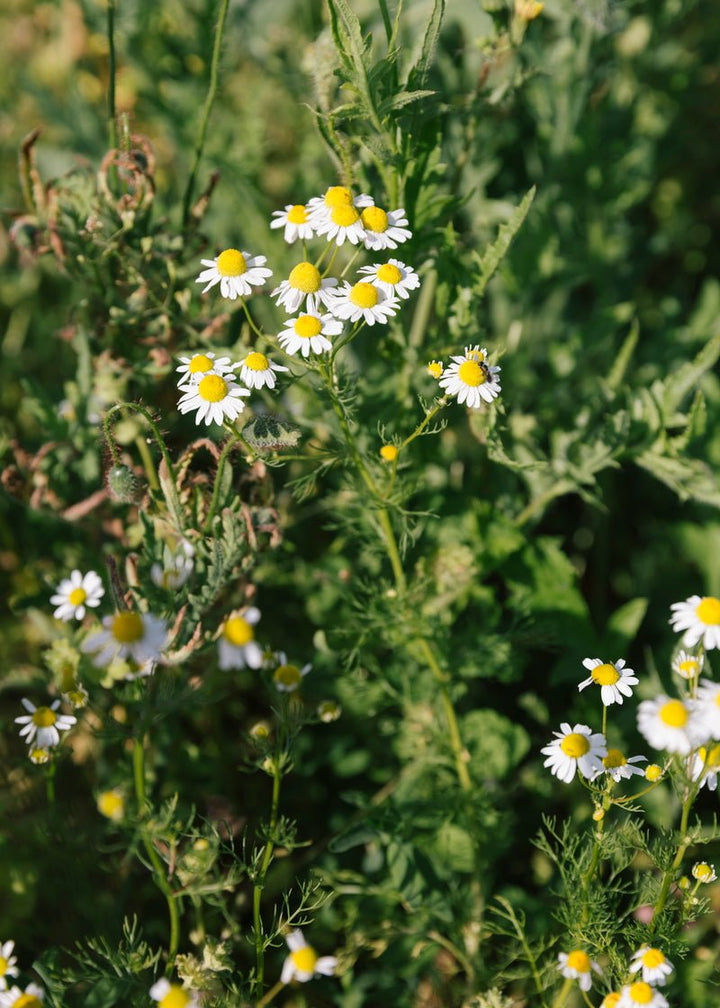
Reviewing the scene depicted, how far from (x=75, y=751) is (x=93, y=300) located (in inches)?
46.1

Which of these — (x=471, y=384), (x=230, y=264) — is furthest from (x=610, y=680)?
(x=230, y=264)

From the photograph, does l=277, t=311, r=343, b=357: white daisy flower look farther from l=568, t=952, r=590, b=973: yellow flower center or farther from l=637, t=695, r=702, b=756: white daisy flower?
l=568, t=952, r=590, b=973: yellow flower center

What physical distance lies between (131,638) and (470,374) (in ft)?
2.47

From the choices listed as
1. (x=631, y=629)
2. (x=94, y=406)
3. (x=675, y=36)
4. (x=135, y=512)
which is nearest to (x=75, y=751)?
(x=135, y=512)

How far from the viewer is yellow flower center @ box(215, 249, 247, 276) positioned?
1646mm

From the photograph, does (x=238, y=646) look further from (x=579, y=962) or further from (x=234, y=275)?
(x=579, y=962)

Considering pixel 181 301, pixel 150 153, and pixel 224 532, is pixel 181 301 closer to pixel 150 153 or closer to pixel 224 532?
pixel 150 153

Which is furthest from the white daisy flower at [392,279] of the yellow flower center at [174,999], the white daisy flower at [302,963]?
the yellow flower center at [174,999]

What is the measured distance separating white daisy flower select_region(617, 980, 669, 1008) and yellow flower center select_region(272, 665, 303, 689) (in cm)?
77

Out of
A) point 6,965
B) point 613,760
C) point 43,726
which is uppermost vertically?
point 613,760

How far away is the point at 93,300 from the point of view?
2217mm

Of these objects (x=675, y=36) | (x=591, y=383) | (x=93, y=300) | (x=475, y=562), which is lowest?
(x=475, y=562)

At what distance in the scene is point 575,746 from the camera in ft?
4.99

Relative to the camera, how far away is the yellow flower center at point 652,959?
1388 millimetres
